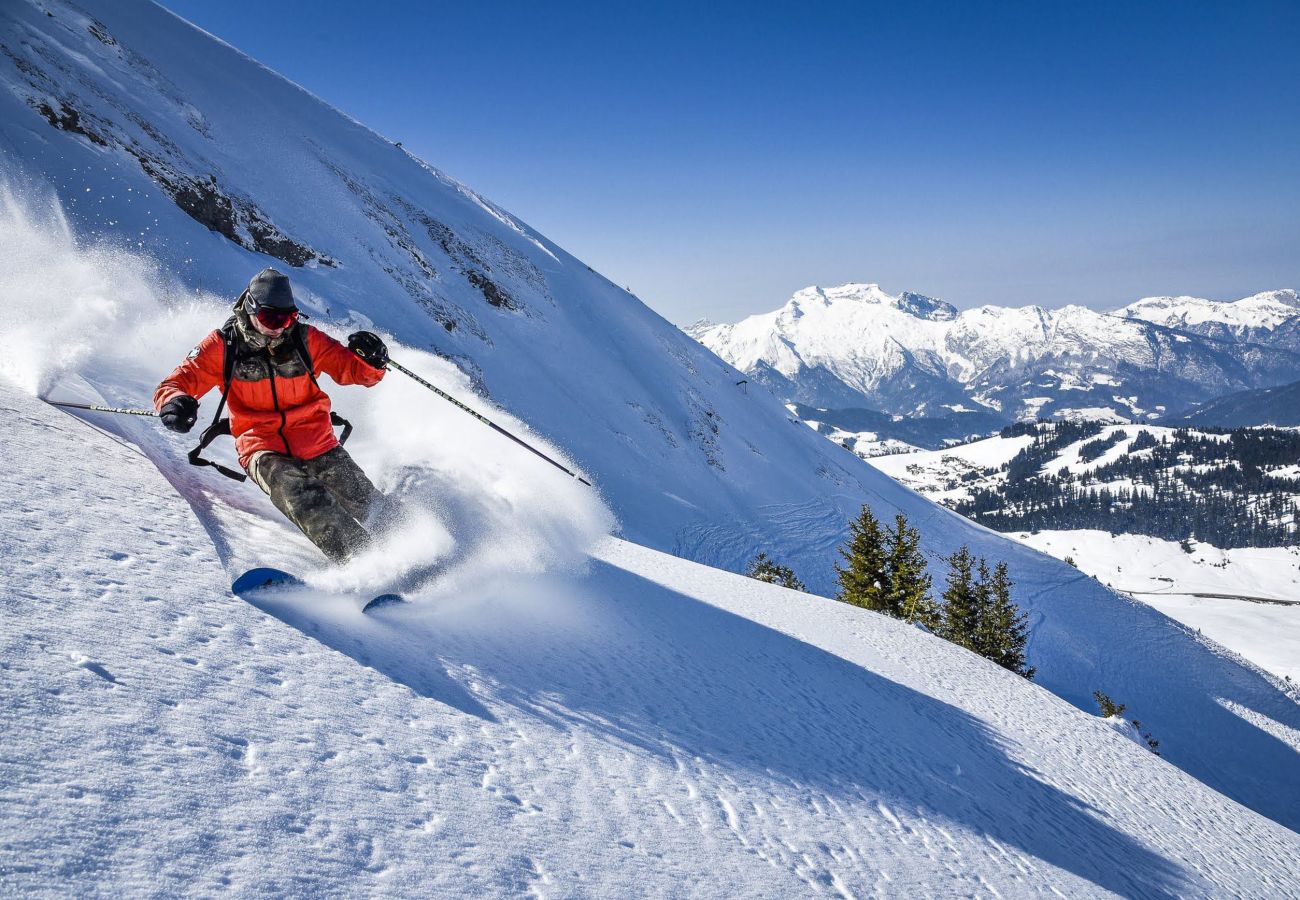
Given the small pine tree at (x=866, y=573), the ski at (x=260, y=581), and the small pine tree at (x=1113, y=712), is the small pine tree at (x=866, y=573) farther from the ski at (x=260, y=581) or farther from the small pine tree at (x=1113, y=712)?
the ski at (x=260, y=581)

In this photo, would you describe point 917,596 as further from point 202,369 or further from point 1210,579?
point 1210,579

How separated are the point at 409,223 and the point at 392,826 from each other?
43650mm

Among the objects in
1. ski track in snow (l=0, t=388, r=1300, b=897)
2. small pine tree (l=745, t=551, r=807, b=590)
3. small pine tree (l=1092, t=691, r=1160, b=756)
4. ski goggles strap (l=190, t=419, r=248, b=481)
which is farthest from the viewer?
small pine tree (l=745, t=551, r=807, b=590)

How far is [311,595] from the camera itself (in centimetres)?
462

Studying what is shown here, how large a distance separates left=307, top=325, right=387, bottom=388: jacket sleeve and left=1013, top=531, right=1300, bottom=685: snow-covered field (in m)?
103

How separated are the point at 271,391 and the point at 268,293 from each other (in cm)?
103

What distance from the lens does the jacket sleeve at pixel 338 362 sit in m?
6.47

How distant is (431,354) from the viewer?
94.7 ft

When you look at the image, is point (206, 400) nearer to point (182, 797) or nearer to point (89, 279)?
point (89, 279)

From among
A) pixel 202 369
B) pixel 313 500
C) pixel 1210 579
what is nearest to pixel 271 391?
pixel 202 369

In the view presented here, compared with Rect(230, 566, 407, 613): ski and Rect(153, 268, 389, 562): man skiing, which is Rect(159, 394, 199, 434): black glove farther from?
Rect(230, 566, 407, 613): ski

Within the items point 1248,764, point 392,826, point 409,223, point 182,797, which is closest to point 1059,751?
point 392,826

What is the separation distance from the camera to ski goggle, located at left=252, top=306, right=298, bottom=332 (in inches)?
219

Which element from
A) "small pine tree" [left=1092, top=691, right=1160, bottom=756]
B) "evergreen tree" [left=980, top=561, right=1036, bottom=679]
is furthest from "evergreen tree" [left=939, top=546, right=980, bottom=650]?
"small pine tree" [left=1092, top=691, right=1160, bottom=756]
